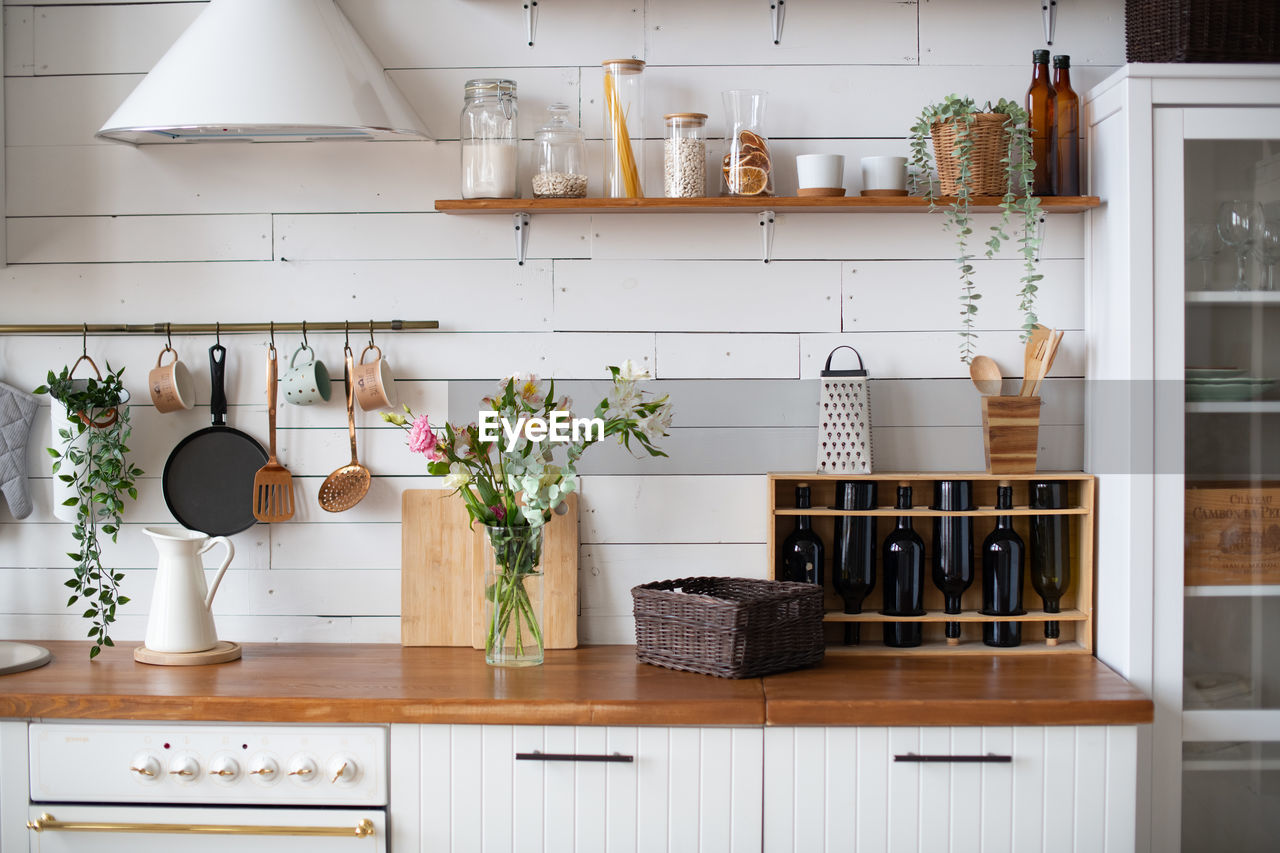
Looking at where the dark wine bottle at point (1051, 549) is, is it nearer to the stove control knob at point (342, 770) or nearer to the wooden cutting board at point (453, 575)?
the wooden cutting board at point (453, 575)

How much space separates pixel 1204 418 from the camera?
205 centimetres

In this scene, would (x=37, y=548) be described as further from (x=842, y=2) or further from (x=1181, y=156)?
(x=1181, y=156)

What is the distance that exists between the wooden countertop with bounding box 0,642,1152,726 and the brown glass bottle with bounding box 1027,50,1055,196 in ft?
3.15

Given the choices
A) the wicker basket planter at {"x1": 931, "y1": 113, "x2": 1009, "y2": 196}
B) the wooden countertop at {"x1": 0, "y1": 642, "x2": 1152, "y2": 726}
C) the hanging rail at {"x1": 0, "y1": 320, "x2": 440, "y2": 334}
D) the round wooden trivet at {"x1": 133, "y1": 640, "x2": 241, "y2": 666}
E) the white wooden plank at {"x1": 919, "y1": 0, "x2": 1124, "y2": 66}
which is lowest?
the wooden countertop at {"x1": 0, "y1": 642, "x2": 1152, "y2": 726}

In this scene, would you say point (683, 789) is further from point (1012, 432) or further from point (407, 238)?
point (407, 238)

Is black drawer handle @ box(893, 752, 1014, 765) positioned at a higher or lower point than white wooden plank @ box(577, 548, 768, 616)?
lower

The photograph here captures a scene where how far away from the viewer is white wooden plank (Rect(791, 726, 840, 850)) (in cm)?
187

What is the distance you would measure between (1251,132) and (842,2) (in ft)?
2.69

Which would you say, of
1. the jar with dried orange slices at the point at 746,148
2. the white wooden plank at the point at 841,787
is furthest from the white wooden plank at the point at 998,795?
the jar with dried orange slices at the point at 746,148

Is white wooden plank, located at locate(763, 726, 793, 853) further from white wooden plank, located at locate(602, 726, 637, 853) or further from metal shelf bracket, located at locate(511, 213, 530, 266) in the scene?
metal shelf bracket, located at locate(511, 213, 530, 266)

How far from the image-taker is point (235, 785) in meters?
1.90

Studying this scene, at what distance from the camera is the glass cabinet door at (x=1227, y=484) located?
204 cm

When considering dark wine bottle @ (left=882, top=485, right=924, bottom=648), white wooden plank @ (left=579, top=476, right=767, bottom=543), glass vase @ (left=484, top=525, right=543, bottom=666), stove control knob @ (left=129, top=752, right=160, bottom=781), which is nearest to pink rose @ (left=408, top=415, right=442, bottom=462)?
glass vase @ (left=484, top=525, right=543, bottom=666)

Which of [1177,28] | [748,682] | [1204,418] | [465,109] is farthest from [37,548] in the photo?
[1177,28]
